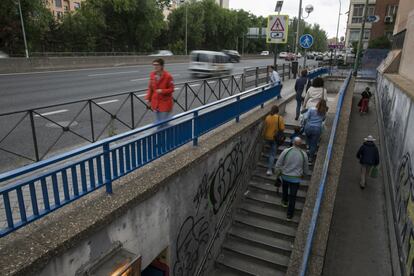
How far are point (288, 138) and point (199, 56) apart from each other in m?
13.4

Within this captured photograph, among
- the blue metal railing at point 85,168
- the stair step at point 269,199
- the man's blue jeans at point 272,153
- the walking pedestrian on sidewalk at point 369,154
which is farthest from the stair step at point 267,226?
the walking pedestrian on sidewalk at point 369,154

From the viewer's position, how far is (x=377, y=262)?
22.0 feet

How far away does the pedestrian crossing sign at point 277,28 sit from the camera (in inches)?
457

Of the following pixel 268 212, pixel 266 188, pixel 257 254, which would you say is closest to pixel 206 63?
pixel 266 188

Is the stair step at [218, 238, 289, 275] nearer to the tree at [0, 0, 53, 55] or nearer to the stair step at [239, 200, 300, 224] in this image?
the stair step at [239, 200, 300, 224]

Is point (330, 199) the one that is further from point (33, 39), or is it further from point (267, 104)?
point (33, 39)

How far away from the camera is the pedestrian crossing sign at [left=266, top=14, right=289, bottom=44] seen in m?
11.6

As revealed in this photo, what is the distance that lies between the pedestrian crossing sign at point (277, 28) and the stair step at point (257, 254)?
7481mm

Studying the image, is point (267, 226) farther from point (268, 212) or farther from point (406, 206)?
point (406, 206)

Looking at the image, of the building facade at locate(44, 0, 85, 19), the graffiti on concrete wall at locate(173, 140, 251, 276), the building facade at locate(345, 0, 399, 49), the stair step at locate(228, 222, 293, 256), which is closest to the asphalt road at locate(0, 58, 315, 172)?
the graffiti on concrete wall at locate(173, 140, 251, 276)

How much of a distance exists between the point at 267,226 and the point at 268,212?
385 mm

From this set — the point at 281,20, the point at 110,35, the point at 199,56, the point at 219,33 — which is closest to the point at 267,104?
the point at 281,20

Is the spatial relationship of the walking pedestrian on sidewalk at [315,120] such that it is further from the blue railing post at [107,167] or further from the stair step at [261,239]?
the blue railing post at [107,167]

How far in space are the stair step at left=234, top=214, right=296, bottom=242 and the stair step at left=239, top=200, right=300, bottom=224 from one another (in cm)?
10
